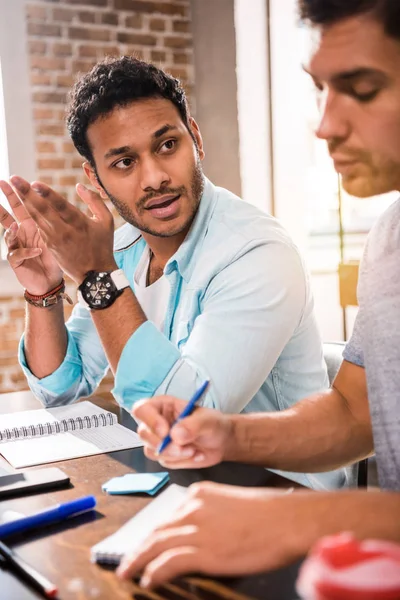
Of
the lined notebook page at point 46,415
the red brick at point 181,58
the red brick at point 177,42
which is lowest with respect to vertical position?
the lined notebook page at point 46,415

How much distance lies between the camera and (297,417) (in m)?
1.09

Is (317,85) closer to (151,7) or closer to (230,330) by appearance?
(230,330)

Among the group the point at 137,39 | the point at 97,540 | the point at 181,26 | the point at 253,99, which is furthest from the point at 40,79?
the point at 97,540

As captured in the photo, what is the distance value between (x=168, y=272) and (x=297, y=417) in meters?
0.61

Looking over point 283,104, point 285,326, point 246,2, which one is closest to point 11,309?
point 283,104

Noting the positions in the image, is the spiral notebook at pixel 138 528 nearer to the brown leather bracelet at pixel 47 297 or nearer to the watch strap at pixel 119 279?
the watch strap at pixel 119 279

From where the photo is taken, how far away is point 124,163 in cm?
162

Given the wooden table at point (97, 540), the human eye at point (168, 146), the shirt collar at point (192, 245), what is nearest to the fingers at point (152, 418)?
the wooden table at point (97, 540)

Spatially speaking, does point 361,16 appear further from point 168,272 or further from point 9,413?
point 9,413

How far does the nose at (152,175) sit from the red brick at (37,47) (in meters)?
1.93

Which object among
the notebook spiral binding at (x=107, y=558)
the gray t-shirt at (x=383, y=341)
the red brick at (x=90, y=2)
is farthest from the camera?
the red brick at (x=90, y=2)

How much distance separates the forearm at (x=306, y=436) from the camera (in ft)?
Result: 3.43

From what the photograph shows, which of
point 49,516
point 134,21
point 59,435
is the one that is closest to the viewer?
point 49,516

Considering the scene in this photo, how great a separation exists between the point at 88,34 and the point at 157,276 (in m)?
2.01
